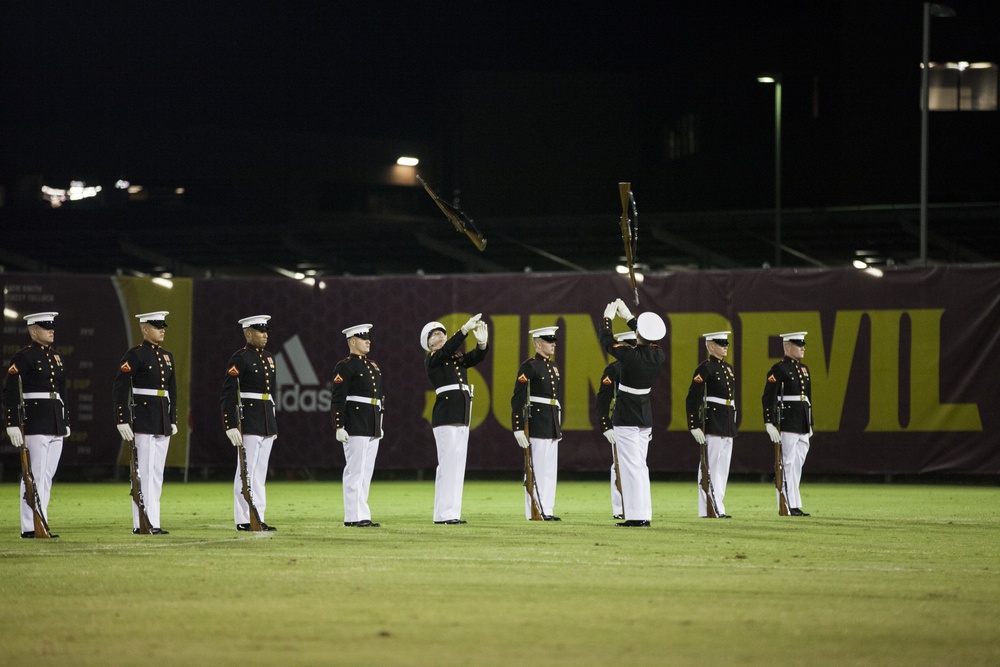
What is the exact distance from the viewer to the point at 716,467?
16.0 metres

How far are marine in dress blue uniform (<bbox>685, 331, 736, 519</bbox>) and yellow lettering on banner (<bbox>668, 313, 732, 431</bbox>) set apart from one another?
684cm

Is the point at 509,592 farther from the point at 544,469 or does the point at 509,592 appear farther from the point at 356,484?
the point at 544,469

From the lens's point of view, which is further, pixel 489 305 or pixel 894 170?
pixel 894 170

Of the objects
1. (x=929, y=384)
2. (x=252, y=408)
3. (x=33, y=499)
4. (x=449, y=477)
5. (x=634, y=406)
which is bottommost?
(x=33, y=499)

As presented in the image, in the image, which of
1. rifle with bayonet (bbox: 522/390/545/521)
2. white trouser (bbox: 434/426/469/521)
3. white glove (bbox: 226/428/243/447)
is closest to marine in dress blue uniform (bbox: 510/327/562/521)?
rifle with bayonet (bbox: 522/390/545/521)

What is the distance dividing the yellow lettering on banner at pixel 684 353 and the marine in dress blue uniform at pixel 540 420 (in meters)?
7.50

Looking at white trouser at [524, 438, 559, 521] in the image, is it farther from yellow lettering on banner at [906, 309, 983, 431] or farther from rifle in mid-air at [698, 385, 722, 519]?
yellow lettering on banner at [906, 309, 983, 431]

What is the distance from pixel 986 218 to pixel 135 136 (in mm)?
38062

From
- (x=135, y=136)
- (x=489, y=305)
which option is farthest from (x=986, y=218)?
(x=135, y=136)

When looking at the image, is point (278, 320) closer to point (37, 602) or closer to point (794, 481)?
point (794, 481)

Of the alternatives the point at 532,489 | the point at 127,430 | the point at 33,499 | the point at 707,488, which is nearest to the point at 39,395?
the point at 127,430

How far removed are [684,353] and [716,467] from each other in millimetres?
7608

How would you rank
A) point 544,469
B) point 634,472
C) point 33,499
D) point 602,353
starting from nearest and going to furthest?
point 33,499 → point 634,472 → point 544,469 → point 602,353

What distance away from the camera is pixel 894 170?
4472 centimetres
